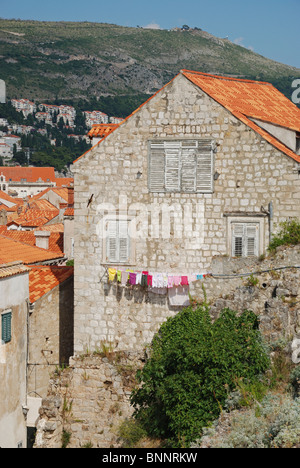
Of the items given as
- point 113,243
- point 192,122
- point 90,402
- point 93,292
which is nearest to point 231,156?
point 192,122

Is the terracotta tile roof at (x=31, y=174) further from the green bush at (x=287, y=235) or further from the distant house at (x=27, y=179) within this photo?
the green bush at (x=287, y=235)

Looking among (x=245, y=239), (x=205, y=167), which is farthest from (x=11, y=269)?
(x=245, y=239)

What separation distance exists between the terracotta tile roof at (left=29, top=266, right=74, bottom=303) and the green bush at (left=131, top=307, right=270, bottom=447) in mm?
5796

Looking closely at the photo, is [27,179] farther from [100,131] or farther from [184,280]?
[184,280]

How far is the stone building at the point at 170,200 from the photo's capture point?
18.0m

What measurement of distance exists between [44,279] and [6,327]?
3056mm

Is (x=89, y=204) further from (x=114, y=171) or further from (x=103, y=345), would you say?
(x=103, y=345)

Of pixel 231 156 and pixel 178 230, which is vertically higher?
pixel 231 156

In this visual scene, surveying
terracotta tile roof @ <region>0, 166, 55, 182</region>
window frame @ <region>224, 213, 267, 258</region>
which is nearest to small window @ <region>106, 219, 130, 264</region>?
window frame @ <region>224, 213, 267, 258</region>

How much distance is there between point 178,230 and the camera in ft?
61.3

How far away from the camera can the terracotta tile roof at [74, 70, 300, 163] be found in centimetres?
1820

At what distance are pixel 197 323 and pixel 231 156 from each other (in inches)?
188

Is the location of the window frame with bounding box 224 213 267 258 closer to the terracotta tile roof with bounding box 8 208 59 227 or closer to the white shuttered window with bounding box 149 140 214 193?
the white shuttered window with bounding box 149 140 214 193

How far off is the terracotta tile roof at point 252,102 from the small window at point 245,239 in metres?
2.31
